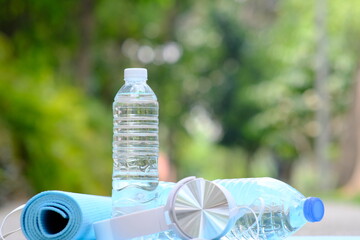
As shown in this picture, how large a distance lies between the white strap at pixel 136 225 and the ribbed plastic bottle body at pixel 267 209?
23.1 inches

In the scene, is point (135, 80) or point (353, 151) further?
point (353, 151)

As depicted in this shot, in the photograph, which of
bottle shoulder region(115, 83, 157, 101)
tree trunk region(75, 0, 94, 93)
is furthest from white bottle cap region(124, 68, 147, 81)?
tree trunk region(75, 0, 94, 93)

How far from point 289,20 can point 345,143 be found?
10.5 m

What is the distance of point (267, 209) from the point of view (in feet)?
14.1

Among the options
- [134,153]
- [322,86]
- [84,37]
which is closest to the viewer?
[134,153]

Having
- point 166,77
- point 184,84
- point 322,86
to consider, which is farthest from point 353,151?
point 184,84

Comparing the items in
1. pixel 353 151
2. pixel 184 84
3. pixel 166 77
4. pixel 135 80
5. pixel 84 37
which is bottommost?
pixel 184 84

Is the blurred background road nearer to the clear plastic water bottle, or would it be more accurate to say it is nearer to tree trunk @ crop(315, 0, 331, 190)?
tree trunk @ crop(315, 0, 331, 190)

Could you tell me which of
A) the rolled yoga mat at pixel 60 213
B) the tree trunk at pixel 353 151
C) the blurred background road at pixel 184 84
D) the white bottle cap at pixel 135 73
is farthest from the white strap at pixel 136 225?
the tree trunk at pixel 353 151

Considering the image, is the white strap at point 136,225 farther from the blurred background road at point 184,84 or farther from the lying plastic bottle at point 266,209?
the blurred background road at point 184,84

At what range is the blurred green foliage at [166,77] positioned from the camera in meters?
13.2

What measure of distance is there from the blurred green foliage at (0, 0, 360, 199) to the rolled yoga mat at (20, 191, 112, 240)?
7.92m

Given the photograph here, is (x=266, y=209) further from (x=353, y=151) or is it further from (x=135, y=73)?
(x=353, y=151)

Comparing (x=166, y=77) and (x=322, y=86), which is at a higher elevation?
(x=322, y=86)
